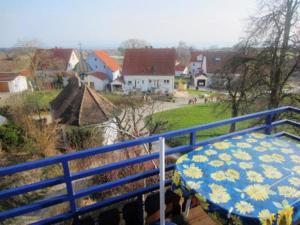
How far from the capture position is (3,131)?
465 inches

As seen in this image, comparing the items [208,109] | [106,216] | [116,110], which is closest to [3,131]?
[116,110]

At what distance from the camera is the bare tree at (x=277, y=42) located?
8562 millimetres

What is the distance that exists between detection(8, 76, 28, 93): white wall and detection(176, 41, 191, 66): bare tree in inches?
1347

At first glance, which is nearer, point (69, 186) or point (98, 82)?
point (69, 186)

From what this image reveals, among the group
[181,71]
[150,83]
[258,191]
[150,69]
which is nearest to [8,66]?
[150,69]

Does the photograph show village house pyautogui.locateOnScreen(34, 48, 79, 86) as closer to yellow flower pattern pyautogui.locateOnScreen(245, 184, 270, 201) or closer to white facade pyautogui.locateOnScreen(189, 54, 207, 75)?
white facade pyautogui.locateOnScreen(189, 54, 207, 75)

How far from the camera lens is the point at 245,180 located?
5.59 feet

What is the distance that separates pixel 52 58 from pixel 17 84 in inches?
237

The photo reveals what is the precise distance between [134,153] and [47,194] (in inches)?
157

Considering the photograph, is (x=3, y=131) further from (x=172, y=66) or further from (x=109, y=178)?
(x=172, y=66)

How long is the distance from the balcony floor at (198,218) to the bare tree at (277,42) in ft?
28.3

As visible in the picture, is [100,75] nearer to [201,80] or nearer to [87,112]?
[201,80]

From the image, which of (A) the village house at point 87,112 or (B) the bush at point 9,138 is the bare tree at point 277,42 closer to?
(A) the village house at point 87,112

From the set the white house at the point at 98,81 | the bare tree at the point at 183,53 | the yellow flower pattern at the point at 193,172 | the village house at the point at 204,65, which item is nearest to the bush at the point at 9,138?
the yellow flower pattern at the point at 193,172
